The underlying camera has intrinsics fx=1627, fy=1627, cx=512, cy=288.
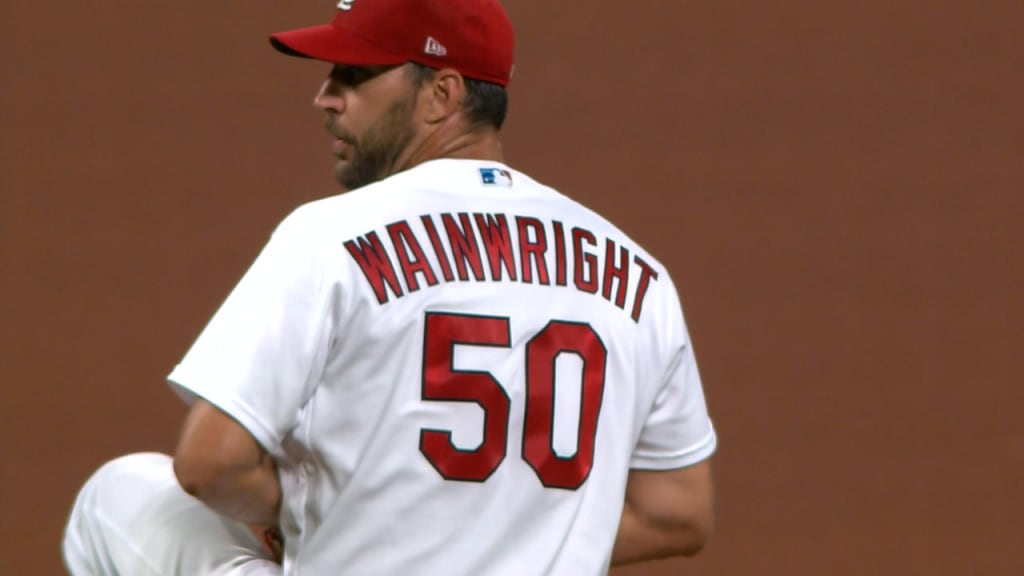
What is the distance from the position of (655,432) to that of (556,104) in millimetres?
1433

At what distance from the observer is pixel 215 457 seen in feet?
4.11

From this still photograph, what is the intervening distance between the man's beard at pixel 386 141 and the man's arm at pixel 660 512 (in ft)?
1.20

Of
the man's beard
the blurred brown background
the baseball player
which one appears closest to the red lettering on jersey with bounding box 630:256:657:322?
the baseball player

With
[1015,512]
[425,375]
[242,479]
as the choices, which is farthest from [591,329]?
[1015,512]

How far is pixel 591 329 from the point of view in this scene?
4.56ft

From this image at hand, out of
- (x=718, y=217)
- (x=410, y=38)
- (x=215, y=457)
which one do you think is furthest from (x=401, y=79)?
(x=718, y=217)

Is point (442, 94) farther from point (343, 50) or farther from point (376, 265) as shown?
point (376, 265)

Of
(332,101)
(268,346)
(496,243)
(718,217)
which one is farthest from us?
(718,217)

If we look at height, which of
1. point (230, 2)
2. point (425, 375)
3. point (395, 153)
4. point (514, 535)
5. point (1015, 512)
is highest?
point (230, 2)

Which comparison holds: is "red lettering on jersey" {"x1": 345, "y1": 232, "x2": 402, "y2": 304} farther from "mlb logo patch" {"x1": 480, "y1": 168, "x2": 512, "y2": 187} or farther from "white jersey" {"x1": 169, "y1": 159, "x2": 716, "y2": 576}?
"mlb logo patch" {"x1": 480, "y1": 168, "x2": 512, "y2": 187}

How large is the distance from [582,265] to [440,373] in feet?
0.58

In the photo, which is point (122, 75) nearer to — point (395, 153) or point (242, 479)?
point (395, 153)

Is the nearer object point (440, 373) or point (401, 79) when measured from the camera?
point (440, 373)

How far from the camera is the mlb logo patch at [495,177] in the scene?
1.42 meters
